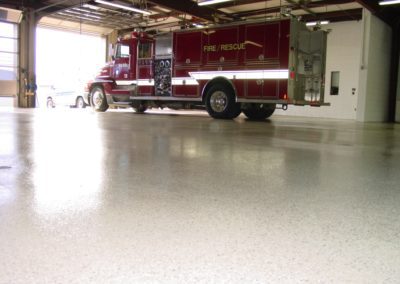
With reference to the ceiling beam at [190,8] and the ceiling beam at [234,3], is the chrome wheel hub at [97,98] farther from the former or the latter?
the ceiling beam at [234,3]

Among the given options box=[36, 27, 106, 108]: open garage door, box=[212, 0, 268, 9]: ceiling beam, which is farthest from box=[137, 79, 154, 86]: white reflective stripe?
box=[36, 27, 106, 108]: open garage door

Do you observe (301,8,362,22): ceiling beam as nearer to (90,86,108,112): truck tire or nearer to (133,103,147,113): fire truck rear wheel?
(133,103,147,113): fire truck rear wheel

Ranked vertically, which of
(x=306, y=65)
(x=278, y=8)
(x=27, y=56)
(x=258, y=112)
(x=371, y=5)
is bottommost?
(x=258, y=112)

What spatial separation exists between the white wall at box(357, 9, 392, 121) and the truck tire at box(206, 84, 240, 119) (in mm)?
6890

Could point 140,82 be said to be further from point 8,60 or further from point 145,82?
point 8,60

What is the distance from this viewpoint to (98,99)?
15594mm

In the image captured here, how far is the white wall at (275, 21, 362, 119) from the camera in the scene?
19.2 m

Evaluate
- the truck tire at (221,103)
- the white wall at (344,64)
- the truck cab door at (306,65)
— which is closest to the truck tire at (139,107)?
the truck tire at (221,103)

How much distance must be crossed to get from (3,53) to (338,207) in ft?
71.6

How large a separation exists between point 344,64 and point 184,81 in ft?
34.6

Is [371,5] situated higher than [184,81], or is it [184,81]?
[371,5]

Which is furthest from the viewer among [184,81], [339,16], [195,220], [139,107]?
[339,16]

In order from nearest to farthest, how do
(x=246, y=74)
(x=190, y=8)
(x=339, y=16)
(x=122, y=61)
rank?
(x=246, y=74) → (x=122, y=61) → (x=190, y=8) → (x=339, y=16)

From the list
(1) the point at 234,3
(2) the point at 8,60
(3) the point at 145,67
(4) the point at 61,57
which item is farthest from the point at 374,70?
(4) the point at 61,57
